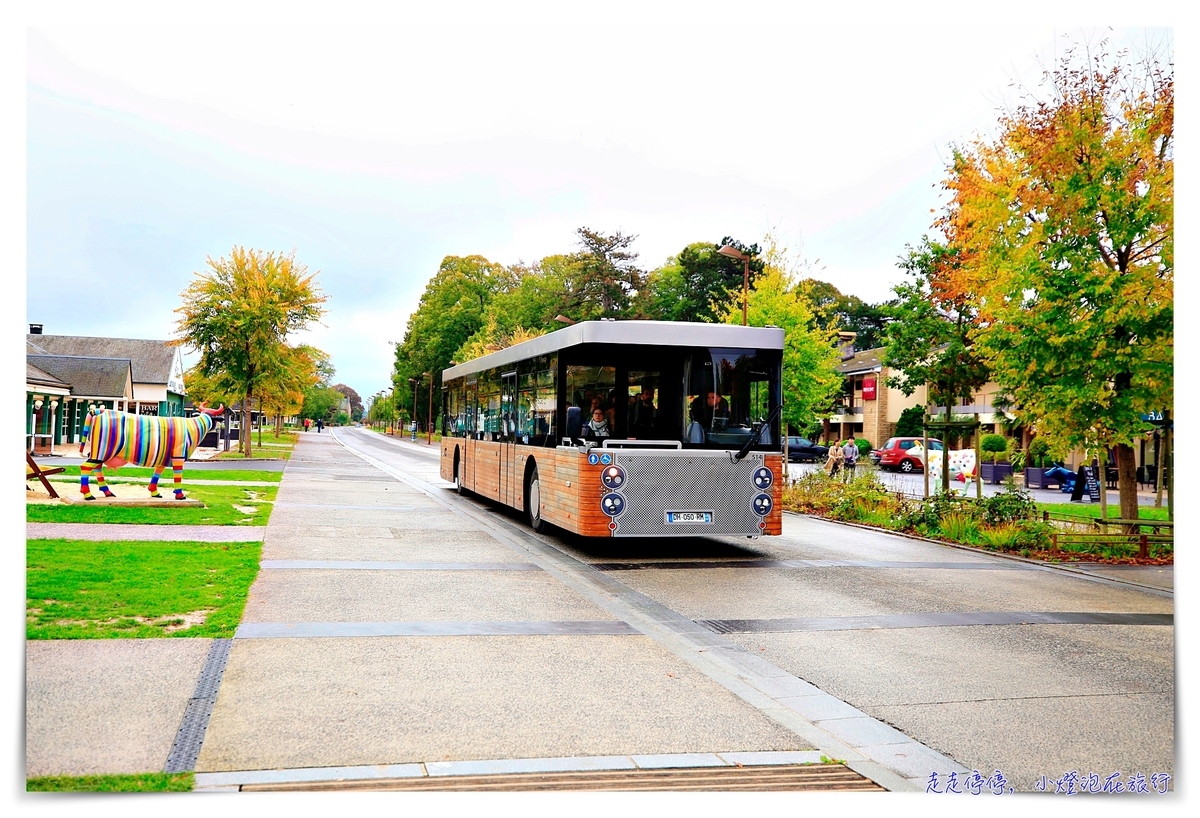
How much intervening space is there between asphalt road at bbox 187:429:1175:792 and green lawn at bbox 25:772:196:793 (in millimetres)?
148

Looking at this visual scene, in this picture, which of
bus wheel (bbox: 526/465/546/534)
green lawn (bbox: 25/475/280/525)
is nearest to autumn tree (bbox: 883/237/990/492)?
bus wheel (bbox: 526/465/546/534)

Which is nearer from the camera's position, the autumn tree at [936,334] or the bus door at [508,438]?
the bus door at [508,438]

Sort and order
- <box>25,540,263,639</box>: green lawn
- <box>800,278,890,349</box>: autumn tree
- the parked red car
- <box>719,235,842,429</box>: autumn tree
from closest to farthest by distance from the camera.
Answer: <box>25,540,263,639</box>: green lawn
<box>719,235,842,429</box>: autumn tree
the parked red car
<box>800,278,890,349</box>: autumn tree

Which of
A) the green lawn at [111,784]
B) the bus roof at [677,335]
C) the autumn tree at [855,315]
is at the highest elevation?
the autumn tree at [855,315]

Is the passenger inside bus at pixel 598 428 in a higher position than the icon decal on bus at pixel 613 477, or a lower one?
higher

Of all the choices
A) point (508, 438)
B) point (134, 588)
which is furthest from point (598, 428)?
point (134, 588)

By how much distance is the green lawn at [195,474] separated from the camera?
2306 centimetres

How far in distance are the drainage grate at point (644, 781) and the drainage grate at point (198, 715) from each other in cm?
43

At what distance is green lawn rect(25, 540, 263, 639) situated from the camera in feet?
23.0

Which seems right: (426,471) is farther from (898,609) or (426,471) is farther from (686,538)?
(898,609)

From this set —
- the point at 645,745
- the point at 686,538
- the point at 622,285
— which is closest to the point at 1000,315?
the point at 686,538

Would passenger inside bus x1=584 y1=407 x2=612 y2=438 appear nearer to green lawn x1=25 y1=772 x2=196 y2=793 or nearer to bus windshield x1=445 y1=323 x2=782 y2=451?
bus windshield x1=445 y1=323 x2=782 y2=451

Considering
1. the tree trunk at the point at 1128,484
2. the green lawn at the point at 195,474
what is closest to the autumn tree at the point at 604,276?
the green lawn at the point at 195,474

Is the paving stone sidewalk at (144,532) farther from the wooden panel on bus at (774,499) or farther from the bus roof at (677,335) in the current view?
the wooden panel on bus at (774,499)
